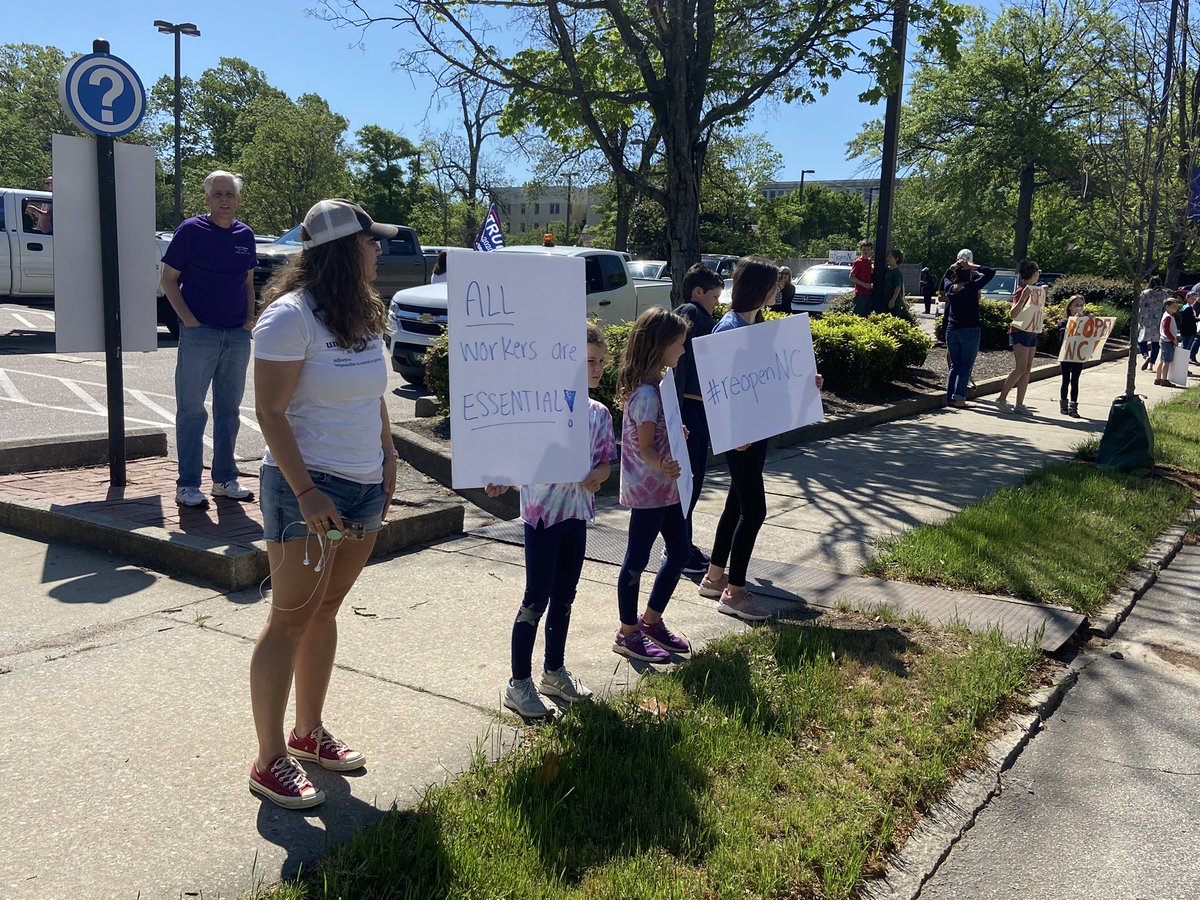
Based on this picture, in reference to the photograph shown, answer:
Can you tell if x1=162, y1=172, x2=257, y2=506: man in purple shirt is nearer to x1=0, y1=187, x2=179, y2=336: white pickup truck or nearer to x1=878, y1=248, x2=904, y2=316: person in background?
x1=0, y1=187, x2=179, y2=336: white pickup truck

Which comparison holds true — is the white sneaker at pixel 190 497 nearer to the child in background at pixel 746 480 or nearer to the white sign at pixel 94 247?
the white sign at pixel 94 247

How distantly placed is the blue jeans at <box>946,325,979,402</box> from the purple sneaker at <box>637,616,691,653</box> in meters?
9.01

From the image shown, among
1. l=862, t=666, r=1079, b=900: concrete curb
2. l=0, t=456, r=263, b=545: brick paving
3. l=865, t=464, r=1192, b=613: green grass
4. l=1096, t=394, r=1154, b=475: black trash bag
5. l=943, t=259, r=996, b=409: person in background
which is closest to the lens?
l=862, t=666, r=1079, b=900: concrete curb

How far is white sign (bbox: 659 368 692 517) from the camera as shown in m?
4.32

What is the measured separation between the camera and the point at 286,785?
10.1ft

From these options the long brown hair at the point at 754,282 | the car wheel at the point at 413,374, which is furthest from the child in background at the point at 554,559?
the car wheel at the point at 413,374

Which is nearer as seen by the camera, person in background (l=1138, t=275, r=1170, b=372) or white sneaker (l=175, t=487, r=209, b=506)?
white sneaker (l=175, t=487, r=209, b=506)

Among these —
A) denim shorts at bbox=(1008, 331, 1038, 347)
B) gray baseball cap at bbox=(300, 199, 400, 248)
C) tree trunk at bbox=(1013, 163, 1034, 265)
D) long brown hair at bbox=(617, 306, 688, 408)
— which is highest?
tree trunk at bbox=(1013, 163, 1034, 265)

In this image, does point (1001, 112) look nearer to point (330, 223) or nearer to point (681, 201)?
point (681, 201)

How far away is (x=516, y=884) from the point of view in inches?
107

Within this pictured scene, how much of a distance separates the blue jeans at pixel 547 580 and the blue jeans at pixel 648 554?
0.59 meters

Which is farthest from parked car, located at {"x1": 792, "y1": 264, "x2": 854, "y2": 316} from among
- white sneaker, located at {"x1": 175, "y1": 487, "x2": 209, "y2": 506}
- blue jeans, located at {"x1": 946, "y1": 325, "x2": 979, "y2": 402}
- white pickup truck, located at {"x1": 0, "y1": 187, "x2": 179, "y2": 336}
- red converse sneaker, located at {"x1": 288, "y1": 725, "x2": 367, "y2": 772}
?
red converse sneaker, located at {"x1": 288, "y1": 725, "x2": 367, "y2": 772}

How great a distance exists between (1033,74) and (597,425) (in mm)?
40692

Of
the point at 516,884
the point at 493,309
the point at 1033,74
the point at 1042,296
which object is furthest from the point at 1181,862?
the point at 1033,74
